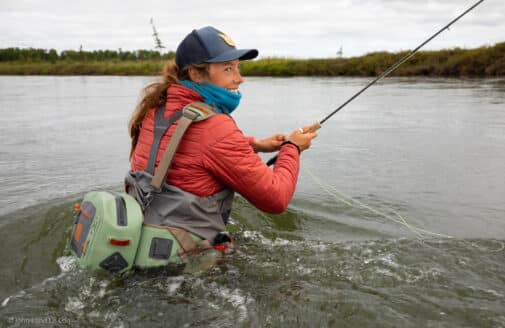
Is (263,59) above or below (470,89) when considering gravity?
above

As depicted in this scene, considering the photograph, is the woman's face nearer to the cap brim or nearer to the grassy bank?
the cap brim

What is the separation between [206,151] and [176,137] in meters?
0.19

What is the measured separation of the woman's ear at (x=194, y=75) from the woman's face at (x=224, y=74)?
0.04 m

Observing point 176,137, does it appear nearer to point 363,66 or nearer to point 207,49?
point 207,49

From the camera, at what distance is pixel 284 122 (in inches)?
370

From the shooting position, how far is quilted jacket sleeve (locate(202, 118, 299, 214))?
280 cm

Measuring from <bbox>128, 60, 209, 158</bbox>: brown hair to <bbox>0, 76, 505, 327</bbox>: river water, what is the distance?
37.5 inches

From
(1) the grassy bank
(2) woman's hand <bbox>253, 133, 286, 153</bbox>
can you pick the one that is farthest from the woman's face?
(1) the grassy bank

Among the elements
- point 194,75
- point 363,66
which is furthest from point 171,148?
point 363,66

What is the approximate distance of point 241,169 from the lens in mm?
2828

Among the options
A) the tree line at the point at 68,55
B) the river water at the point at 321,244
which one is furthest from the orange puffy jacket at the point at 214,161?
the tree line at the point at 68,55

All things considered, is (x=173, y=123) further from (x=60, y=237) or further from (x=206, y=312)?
(x=60, y=237)

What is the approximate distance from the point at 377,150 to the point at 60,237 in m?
4.36

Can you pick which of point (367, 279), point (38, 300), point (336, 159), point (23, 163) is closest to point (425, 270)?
point (367, 279)
